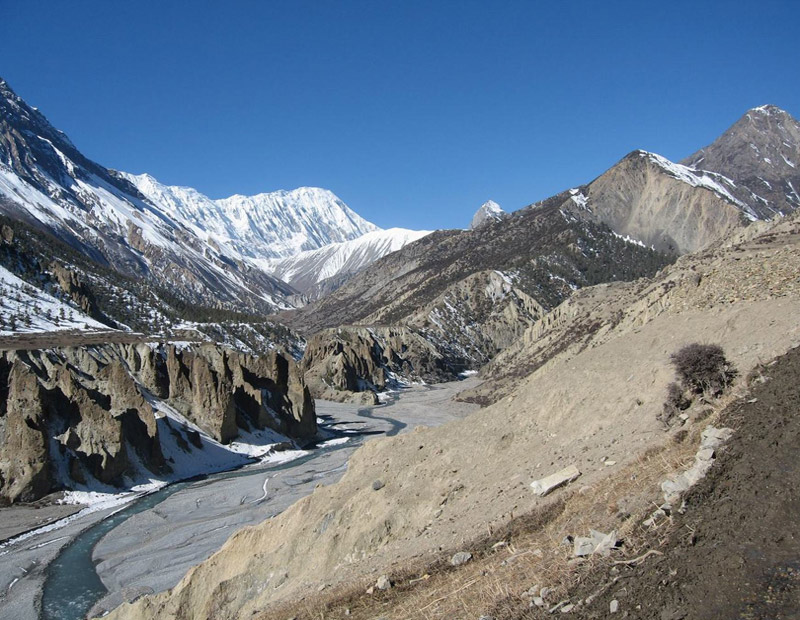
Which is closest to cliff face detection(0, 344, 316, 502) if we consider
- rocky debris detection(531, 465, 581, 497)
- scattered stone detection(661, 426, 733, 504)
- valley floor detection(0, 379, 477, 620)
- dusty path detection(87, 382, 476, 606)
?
valley floor detection(0, 379, 477, 620)

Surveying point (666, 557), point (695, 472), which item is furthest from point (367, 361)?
point (666, 557)

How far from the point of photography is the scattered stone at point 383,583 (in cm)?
1186

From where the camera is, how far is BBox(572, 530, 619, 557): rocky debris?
9.11 m

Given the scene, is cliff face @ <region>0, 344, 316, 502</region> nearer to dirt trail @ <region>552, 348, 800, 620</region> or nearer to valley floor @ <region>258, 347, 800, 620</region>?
valley floor @ <region>258, 347, 800, 620</region>

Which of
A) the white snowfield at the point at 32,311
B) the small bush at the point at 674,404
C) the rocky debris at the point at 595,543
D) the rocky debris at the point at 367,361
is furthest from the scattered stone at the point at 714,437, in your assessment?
the rocky debris at the point at 367,361

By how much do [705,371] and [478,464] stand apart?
6.38 meters

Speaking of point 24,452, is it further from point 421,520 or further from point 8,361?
point 421,520

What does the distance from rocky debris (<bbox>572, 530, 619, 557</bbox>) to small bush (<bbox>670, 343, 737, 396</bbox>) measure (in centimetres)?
644

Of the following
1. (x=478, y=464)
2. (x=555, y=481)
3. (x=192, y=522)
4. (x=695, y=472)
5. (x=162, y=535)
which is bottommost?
(x=192, y=522)

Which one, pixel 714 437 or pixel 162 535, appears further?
pixel 162 535

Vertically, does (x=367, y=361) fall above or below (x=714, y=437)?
above

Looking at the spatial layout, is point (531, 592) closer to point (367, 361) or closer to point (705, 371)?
point (705, 371)

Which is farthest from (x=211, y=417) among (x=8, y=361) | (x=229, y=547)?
(x=229, y=547)

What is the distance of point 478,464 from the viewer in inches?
673
